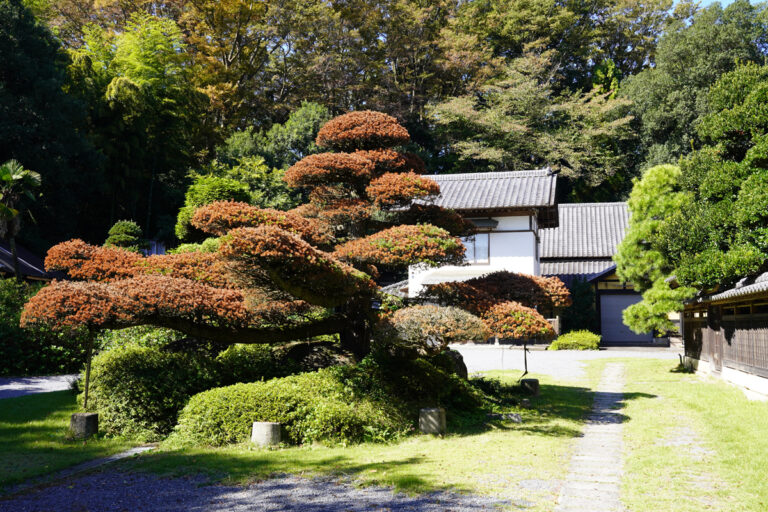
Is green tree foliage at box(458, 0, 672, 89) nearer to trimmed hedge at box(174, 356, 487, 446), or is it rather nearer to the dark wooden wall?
the dark wooden wall

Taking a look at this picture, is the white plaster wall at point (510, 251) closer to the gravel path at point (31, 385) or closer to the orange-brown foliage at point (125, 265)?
the gravel path at point (31, 385)

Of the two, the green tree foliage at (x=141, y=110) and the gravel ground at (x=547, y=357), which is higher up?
the green tree foliage at (x=141, y=110)

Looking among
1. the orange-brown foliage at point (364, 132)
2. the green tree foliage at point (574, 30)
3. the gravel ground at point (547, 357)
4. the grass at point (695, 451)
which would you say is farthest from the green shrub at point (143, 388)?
the green tree foliage at point (574, 30)

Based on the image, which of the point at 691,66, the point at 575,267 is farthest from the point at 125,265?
the point at 691,66

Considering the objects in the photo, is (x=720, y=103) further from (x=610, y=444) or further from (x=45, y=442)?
(x=45, y=442)

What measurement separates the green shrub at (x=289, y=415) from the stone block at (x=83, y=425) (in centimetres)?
114

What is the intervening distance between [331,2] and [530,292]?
2801 centimetres

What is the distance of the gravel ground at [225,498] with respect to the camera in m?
5.18

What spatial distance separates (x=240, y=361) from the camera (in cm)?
1018

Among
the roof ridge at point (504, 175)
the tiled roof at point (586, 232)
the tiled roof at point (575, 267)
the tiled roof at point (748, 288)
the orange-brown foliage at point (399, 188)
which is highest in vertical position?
the roof ridge at point (504, 175)

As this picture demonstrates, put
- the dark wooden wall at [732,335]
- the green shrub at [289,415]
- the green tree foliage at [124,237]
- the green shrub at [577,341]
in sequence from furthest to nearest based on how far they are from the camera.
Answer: the green shrub at [577,341] < the green tree foliage at [124,237] < the dark wooden wall at [732,335] < the green shrub at [289,415]

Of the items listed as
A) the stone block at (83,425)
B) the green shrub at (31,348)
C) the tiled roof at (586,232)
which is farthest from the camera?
the tiled roof at (586,232)

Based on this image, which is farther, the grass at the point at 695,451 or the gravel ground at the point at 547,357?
the gravel ground at the point at 547,357

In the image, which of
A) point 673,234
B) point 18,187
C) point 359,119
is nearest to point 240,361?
point 359,119
